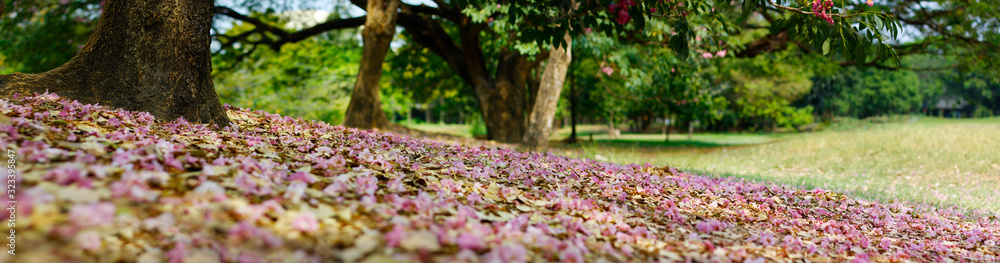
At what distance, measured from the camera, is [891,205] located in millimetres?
5270

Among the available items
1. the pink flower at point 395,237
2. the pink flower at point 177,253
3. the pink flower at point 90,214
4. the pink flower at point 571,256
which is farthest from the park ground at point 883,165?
the pink flower at point 90,214

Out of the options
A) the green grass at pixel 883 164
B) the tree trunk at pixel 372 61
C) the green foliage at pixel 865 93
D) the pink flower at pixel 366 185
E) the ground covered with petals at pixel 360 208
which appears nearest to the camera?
the ground covered with petals at pixel 360 208

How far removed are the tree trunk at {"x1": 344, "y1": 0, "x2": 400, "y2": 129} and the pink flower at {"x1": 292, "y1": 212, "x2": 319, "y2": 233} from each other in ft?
28.3

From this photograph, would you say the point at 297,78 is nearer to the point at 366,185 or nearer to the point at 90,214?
the point at 366,185

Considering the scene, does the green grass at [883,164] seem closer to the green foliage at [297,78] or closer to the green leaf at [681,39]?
the green leaf at [681,39]

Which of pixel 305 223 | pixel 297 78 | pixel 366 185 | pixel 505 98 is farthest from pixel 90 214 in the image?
pixel 297 78

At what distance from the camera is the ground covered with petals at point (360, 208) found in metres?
1.66

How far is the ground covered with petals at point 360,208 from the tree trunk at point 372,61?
217 inches

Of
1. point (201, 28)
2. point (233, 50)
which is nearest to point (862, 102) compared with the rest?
point (233, 50)

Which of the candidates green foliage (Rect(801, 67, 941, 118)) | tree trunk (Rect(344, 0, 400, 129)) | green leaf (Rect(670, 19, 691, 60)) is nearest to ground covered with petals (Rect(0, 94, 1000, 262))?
green leaf (Rect(670, 19, 691, 60))

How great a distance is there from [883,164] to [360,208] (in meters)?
11.4

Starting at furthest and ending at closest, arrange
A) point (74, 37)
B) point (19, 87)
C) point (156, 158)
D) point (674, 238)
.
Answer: point (74, 37) < point (19, 87) < point (674, 238) < point (156, 158)

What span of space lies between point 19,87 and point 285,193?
329cm

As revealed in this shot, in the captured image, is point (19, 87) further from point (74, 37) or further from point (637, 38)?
point (637, 38)
